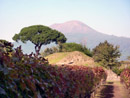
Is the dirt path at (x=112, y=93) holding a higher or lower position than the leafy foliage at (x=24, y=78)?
lower

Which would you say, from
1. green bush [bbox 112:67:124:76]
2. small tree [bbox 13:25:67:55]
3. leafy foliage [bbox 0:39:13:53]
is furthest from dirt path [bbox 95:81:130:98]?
small tree [bbox 13:25:67:55]

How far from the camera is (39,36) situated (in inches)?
3282

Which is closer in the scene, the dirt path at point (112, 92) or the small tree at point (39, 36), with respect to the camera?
the dirt path at point (112, 92)

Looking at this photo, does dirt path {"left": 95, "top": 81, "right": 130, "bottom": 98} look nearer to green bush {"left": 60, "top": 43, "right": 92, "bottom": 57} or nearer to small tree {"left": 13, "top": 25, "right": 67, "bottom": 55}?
green bush {"left": 60, "top": 43, "right": 92, "bottom": 57}

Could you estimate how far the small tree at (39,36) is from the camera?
8306 cm

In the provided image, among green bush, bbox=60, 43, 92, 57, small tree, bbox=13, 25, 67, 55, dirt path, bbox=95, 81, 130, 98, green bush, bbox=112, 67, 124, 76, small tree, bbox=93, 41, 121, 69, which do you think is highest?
small tree, bbox=13, 25, 67, 55

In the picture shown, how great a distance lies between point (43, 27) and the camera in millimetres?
89375

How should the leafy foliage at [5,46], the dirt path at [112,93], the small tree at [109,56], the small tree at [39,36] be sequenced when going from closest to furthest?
the leafy foliage at [5,46] → the dirt path at [112,93] → the small tree at [109,56] → the small tree at [39,36]

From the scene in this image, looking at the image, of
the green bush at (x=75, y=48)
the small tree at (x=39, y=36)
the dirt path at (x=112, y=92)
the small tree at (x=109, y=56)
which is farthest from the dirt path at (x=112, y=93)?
the small tree at (x=39, y=36)

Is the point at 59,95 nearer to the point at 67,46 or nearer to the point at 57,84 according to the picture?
the point at 57,84

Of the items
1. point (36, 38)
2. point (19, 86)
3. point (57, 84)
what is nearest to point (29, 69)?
point (19, 86)

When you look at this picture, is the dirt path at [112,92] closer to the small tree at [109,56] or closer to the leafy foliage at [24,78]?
the leafy foliage at [24,78]

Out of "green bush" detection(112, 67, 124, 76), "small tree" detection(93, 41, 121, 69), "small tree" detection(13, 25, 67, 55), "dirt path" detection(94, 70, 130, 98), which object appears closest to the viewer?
"dirt path" detection(94, 70, 130, 98)

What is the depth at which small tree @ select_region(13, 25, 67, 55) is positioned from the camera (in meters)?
83.1
